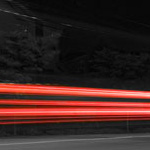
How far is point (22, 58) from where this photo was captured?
15156 millimetres

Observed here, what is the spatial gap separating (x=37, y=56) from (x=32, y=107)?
15.3 ft

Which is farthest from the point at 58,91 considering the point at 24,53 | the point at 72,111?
the point at 24,53

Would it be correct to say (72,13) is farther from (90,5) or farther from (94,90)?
(94,90)

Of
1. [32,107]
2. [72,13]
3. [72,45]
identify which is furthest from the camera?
[72,13]

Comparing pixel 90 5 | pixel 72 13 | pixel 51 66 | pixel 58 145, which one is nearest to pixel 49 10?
pixel 72 13

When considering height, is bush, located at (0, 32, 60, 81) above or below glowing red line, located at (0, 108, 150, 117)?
above

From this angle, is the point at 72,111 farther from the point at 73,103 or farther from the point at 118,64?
the point at 118,64

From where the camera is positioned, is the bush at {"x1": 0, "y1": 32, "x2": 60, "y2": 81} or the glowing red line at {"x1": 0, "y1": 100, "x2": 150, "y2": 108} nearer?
the glowing red line at {"x1": 0, "y1": 100, "x2": 150, "y2": 108}

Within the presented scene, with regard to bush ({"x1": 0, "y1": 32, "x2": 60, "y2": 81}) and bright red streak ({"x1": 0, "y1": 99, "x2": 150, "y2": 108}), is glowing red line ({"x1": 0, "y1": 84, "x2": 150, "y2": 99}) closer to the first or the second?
bright red streak ({"x1": 0, "y1": 99, "x2": 150, "y2": 108})

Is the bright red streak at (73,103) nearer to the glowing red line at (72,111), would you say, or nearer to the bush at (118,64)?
the glowing red line at (72,111)

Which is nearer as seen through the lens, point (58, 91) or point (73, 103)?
point (58, 91)

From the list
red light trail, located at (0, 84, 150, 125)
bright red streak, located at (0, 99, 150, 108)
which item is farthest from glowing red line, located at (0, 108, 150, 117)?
bright red streak, located at (0, 99, 150, 108)

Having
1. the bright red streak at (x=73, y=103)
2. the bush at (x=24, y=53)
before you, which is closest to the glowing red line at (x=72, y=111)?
the bright red streak at (x=73, y=103)

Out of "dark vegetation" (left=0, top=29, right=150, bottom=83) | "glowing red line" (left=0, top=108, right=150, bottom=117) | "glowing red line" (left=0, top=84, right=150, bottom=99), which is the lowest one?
"glowing red line" (left=0, top=108, right=150, bottom=117)
